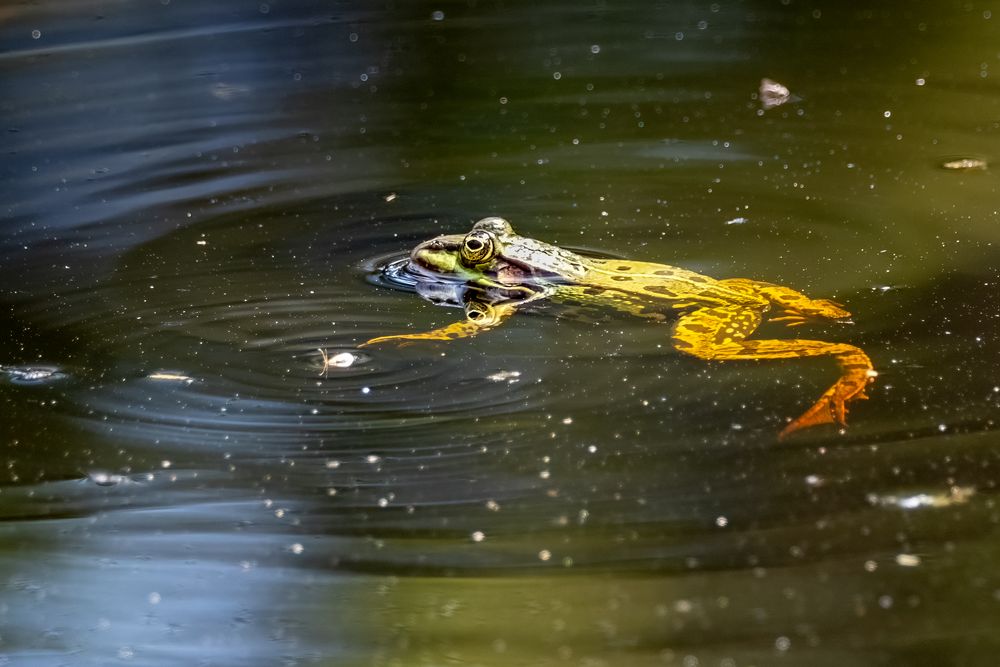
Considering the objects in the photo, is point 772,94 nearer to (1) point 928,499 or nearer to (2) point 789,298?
(2) point 789,298

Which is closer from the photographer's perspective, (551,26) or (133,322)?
(133,322)

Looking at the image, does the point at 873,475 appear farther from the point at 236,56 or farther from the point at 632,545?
the point at 236,56

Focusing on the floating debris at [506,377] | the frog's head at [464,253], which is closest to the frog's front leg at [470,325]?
the frog's head at [464,253]

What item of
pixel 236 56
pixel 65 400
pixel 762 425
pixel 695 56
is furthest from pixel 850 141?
pixel 236 56

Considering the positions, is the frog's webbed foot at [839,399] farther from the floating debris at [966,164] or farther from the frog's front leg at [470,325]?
the floating debris at [966,164]

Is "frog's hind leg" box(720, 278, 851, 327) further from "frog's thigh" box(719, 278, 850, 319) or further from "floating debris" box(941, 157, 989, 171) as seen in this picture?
"floating debris" box(941, 157, 989, 171)

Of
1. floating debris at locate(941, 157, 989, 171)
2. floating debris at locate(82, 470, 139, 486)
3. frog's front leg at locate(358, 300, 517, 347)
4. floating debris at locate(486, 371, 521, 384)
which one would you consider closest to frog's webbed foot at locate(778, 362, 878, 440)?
floating debris at locate(486, 371, 521, 384)
